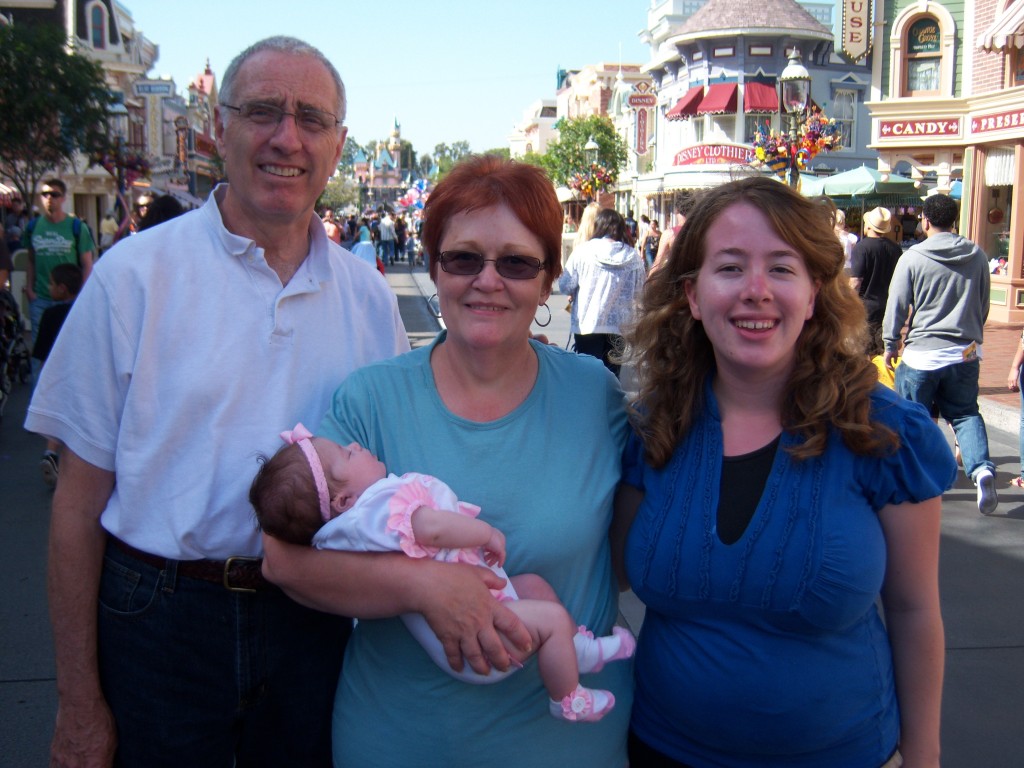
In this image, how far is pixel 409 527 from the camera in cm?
195

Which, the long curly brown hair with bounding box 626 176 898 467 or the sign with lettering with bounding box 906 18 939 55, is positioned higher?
the sign with lettering with bounding box 906 18 939 55

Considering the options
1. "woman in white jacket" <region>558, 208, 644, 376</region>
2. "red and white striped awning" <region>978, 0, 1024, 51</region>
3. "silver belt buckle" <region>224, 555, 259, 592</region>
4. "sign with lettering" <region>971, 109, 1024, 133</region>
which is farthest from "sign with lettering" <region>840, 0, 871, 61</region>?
"silver belt buckle" <region>224, 555, 259, 592</region>

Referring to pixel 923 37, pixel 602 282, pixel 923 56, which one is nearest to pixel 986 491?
pixel 602 282

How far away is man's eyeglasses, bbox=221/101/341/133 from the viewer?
229 centimetres

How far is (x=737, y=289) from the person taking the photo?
82.5 inches

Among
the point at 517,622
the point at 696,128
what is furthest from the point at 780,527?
the point at 696,128

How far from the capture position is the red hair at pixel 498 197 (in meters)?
2.20

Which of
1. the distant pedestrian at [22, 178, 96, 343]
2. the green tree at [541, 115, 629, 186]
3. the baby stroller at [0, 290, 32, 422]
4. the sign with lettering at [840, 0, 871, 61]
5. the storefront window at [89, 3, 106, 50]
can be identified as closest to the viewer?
the distant pedestrian at [22, 178, 96, 343]

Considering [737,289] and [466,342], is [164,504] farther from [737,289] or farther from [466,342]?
[737,289]

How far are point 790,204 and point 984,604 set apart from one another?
161 inches

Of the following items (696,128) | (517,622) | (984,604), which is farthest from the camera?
(696,128)

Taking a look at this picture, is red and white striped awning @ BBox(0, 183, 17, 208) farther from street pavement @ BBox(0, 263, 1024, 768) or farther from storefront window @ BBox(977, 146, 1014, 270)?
storefront window @ BBox(977, 146, 1014, 270)

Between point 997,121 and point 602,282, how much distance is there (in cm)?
1173

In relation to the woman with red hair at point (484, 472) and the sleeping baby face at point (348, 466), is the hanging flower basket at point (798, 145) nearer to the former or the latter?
the woman with red hair at point (484, 472)
